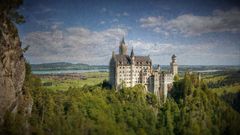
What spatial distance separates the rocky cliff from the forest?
290cm

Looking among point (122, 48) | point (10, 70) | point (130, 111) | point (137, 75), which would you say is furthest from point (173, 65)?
point (10, 70)

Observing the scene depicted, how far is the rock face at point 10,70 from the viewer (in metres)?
16.0

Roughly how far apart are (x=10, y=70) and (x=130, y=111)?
16788mm

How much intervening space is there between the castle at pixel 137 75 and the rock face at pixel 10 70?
52.3 feet

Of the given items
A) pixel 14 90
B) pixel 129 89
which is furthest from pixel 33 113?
pixel 129 89

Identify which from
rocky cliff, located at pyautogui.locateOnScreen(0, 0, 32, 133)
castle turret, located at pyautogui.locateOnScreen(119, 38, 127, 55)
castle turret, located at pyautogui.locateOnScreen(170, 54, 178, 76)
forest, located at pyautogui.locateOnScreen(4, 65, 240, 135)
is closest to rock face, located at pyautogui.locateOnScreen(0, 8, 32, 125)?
rocky cliff, located at pyautogui.locateOnScreen(0, 0, 32, 133)

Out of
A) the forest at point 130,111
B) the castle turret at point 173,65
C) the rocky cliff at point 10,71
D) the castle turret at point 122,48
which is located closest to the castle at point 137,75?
the forest at point 130,111

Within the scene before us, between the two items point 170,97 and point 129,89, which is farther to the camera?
point 170,97

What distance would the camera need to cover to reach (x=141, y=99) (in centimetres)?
3183

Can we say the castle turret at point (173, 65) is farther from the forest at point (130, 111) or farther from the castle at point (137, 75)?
the forest at point (130, 111)

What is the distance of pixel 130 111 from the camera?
1182 inches

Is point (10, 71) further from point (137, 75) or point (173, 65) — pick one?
point (173, 65)

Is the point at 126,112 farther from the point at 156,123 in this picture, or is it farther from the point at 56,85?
the point at 56,85

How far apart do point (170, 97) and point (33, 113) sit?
65.5ft
